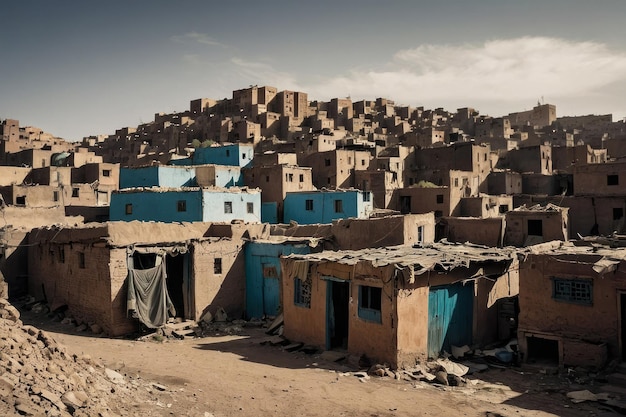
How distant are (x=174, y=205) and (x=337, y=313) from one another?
12867 millimetres

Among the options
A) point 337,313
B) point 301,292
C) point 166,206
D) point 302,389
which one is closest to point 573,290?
point 337,313

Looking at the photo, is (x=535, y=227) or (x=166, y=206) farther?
(x=166, y=206)

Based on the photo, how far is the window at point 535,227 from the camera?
24219mm

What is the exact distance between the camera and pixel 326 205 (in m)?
28.5

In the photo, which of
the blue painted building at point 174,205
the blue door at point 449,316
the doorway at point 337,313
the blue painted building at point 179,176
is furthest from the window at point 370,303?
the blue painted building at point 179,176

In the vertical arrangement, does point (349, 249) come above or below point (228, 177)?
below

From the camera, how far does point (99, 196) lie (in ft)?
117

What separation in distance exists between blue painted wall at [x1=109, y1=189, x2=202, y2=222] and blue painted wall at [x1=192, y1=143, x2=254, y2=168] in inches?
485

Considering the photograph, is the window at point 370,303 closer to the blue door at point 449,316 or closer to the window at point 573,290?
the blue door at point 449,316

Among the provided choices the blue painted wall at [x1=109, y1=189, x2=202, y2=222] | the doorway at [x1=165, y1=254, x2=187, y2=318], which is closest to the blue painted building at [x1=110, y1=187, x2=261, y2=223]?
the blue painted wall at [x1=109, y1=189, x2=202, y2=222]

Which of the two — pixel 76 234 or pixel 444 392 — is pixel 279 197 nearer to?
pixel 76 234

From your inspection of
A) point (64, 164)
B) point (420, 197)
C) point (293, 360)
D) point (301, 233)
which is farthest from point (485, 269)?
point (64, 164)

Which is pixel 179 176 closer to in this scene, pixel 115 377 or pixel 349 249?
pixel 349 249

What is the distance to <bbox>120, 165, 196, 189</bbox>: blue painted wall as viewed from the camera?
1203 inches
